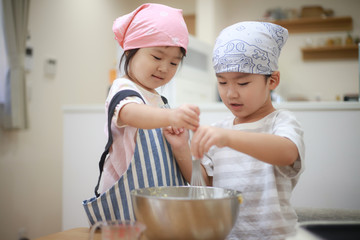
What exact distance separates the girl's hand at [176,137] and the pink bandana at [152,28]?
0.69 feet

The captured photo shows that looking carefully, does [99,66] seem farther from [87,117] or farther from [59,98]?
[87,117]

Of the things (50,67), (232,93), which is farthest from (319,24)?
(232,93)

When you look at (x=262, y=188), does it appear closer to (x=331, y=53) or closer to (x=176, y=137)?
(x=176, y=137)

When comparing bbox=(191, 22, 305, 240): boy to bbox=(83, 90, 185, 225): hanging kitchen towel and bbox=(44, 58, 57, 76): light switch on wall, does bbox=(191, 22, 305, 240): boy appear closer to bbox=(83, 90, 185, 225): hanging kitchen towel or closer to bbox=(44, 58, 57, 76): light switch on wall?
bbox=(83, 90, 185, 225): hanging kitchen towel

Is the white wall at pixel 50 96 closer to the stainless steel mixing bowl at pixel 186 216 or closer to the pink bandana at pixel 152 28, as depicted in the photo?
the pink bandana at pixel 152 28

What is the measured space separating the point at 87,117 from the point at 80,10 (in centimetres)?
206

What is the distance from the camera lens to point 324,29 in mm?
5230

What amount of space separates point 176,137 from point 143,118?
0.18 m

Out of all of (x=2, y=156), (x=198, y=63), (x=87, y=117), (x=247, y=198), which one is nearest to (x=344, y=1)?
(x=198, y=63)

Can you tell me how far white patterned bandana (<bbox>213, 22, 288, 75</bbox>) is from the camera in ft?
2.89

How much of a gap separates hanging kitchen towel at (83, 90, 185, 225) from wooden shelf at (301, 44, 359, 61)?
4752mm

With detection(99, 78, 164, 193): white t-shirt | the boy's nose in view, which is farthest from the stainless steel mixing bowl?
the boy's nose

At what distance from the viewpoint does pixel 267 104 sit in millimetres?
998

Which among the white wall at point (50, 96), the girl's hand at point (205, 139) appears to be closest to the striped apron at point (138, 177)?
the girl's hand at point (205, 139)
